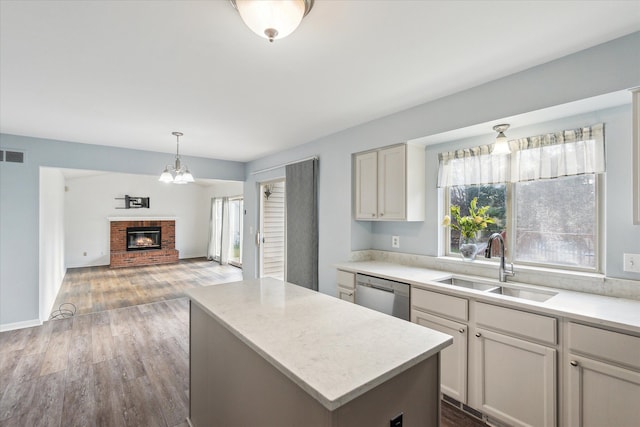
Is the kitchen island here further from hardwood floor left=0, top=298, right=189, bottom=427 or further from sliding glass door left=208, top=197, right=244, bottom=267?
sliding glass door left=208, top=197, right=244, bottom=267

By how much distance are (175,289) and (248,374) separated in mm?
5191

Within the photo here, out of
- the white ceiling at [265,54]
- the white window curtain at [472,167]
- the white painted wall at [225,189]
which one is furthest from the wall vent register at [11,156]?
the white window curtain at [472,167]

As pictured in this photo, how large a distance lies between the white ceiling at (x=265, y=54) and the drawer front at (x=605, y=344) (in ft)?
5.30

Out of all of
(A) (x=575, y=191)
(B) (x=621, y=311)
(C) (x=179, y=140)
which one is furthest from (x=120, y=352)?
(A) (x=575, y=191)

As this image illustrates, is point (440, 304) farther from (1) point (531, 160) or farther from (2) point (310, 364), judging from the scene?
(2) point (310, 364)

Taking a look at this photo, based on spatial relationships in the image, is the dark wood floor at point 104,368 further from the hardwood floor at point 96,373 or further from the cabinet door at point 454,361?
the cabinet door at point 454,361

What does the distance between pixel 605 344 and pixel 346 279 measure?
1.96 metres

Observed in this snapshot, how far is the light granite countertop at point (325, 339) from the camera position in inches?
36.9

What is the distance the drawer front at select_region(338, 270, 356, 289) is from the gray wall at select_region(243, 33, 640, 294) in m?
0.37

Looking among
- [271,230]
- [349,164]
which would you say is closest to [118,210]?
→ [271,230]

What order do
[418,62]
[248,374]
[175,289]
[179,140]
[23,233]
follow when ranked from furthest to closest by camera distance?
[175,289]
[179,140]
[23,233]
[418,62]
[248,374]

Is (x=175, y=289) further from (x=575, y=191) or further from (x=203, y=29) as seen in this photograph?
(x=575, y=191)

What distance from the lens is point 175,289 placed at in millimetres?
5820

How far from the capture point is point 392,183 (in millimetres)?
3039
